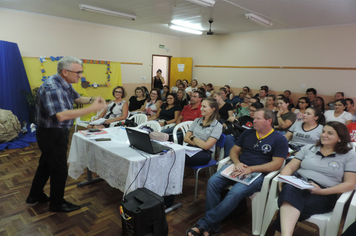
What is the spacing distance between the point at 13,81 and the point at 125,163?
15.0 feet

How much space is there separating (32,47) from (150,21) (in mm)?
3088

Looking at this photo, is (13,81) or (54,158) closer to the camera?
(54,158)

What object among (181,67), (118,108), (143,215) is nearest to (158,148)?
(143,215)

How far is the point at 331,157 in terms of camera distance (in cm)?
189

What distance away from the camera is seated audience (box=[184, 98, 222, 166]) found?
248 cm

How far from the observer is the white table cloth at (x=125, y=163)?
76.5 inches

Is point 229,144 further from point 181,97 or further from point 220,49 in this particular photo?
point 220,49

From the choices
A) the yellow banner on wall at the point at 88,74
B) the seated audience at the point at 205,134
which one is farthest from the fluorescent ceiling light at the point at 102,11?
the seated audience at the point at 205,134

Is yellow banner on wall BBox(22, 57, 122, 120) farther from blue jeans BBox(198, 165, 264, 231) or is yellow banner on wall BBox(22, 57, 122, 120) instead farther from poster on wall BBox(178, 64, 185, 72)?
blue jeans BBox(198, 165, 264, 231)

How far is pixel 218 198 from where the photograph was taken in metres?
2.11

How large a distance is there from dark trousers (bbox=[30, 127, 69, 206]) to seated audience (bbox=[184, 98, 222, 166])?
1231mm

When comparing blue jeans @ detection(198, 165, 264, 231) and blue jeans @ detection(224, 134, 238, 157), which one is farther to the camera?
blue jeans @ detection(224, 134, 238, 157)

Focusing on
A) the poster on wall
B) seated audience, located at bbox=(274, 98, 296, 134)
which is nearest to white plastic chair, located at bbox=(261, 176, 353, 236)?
seated audience, located at bbox=(274, 98, 296, 134)

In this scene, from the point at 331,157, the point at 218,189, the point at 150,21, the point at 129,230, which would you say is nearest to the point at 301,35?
the point at 150,21
